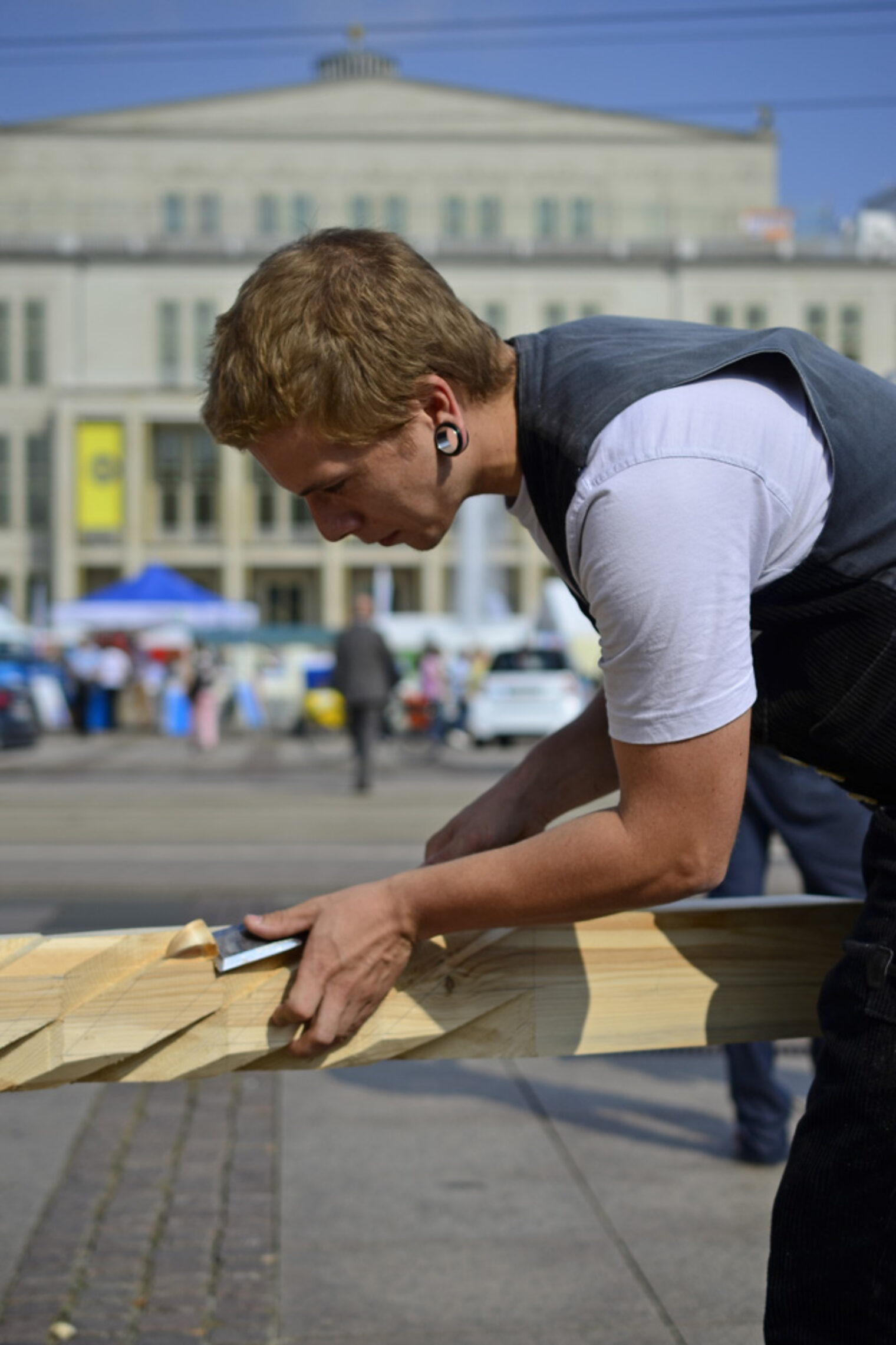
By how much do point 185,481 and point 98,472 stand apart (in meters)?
4.01

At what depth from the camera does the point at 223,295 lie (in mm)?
60312

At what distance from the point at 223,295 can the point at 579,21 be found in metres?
33.2

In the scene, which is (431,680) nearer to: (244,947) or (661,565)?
(244,947)

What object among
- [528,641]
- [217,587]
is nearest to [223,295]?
[217,587]

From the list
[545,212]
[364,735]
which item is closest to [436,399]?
[364,735]

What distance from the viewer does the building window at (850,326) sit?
6147 cm

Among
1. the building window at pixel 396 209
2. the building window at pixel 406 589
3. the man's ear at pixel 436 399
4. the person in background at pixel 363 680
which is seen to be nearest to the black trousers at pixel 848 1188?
the man's ear at pixel 436 399

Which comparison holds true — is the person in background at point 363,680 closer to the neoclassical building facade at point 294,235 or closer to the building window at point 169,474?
the neoclassical building facade at point 294,235

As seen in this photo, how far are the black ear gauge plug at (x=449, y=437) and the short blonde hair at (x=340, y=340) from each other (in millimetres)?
48

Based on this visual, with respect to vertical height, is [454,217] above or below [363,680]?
above

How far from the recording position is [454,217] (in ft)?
205

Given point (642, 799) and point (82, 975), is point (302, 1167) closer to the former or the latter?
point (82, 975)

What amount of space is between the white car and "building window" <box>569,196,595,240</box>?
43.7 metres

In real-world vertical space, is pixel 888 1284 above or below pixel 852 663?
below
